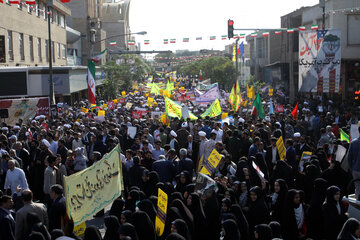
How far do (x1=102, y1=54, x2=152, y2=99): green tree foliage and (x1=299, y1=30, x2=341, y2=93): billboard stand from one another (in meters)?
24.2

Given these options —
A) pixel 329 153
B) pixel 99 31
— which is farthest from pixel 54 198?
pixel 99 31

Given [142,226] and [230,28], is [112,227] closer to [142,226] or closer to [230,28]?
[142,226]

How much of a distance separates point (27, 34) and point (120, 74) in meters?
16.9

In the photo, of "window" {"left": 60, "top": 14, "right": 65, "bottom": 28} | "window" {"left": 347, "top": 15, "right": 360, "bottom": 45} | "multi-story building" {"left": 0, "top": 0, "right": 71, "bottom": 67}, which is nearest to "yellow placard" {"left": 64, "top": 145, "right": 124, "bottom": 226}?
"multi-story building" {"left": 0, "top": 0, "right": 71, "bottom": 67}

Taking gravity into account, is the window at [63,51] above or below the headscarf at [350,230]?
above

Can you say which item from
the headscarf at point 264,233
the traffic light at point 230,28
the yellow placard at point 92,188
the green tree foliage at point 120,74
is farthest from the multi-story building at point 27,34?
the headscarf at point 264,233

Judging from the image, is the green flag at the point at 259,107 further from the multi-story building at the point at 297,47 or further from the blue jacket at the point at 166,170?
the blue jacket at the point at 166,170

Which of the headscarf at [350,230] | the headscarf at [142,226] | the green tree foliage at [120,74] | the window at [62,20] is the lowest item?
the headscarf at [142,226]

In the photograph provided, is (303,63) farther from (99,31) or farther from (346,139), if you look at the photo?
(99,31)

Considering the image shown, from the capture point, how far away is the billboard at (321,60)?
19.1 metres

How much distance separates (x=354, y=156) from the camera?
1008cm

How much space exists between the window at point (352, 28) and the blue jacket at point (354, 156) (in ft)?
82.4

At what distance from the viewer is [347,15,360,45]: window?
33.3 meters

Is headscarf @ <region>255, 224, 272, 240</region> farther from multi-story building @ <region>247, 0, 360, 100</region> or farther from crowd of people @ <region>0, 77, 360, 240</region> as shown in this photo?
multi-story building @ <region>247, 0, 360, 100</region>
